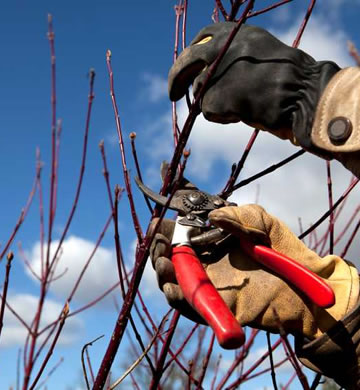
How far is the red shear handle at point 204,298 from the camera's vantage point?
3.01ft

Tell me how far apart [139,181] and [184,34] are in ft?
2.55

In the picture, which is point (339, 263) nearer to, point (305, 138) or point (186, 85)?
point (305, 138)

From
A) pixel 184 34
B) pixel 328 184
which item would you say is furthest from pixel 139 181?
pixel 328 184

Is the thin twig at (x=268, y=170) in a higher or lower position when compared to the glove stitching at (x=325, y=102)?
higher

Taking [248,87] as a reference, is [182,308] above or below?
below

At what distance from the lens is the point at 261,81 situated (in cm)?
119

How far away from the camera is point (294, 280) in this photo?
1.12m

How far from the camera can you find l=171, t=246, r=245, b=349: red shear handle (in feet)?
3.01

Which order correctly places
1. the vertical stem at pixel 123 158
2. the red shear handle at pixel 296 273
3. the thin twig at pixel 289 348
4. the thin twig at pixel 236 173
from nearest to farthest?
the thin twig at pixel 289 348 → the red shear handle at pixel 296 273 → the vertical stem at pixel 123 158 → the thin twig at pixel 236 173

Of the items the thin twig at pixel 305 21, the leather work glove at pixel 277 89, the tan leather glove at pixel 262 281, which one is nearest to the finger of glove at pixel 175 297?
the tan leather glove at pixel 262 281

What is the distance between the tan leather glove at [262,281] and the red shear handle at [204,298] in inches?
1.4

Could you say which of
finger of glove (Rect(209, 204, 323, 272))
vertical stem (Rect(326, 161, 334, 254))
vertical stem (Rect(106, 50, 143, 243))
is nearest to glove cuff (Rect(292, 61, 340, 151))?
finger of glove (Rect(209, 204, 323, 272))

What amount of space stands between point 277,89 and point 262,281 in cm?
45

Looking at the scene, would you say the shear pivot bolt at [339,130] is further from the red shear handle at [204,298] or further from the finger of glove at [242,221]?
the red shear handle at [204,298]
